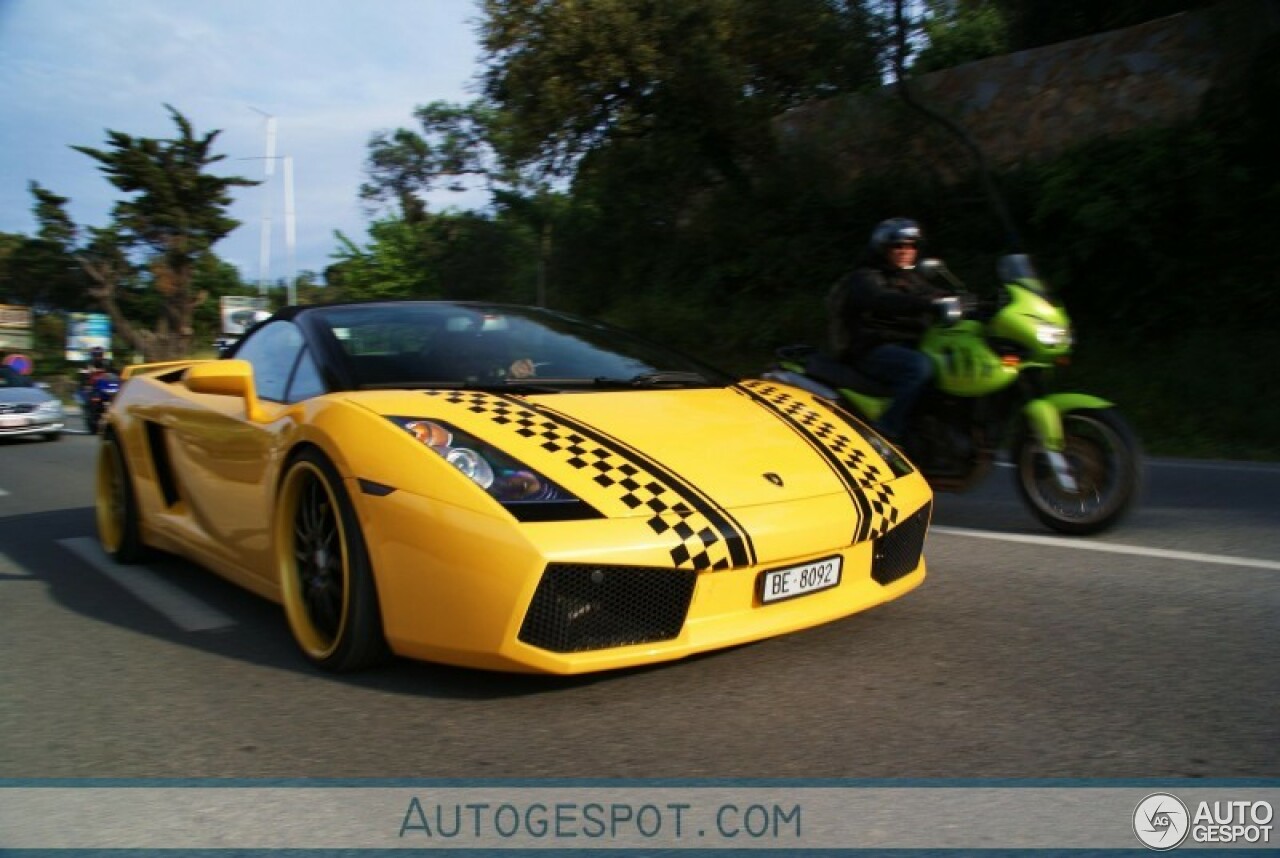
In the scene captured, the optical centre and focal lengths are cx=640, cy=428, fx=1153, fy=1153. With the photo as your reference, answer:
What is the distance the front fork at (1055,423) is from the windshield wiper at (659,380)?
6.02ft

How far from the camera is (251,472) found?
4219 millimetres

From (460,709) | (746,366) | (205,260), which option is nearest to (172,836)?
(460,709)

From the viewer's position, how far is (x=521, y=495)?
3297mm

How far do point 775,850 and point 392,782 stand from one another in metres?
0.98

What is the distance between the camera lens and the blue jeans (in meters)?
5.73

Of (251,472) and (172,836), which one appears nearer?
(172,836)

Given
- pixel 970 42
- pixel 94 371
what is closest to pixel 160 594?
pixel 94 371

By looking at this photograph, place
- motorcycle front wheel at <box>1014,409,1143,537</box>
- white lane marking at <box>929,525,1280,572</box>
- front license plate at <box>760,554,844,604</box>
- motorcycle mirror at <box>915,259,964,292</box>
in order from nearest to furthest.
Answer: front license plate at <box>760,554,844,604</box> → white lane marking at <box>929,525,1280,572</box> → motorcycle front wheel at <box>1014,409,1143,537</box> → motorcycle mirror at <box>915,259,964,292</box>

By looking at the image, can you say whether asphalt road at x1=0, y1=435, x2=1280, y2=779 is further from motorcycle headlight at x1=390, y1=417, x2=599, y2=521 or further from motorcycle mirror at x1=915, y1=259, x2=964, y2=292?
motorcycle mirror at x1=915, y1=259, x2=964, y2=292

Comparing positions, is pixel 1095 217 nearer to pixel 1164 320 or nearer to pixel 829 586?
pixel 1164 320

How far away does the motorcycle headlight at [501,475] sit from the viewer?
10.6 ft

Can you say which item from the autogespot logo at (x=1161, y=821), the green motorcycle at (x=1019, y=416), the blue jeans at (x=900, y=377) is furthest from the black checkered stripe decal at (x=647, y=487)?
the green motorcycle at (x=1019, y=416)

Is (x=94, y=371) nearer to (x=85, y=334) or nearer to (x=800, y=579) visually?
(x=800, y=579)

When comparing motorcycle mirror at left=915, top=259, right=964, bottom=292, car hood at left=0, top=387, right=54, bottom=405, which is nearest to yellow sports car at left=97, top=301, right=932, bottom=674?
motorcycle mirror at left=915, top=259, right=964, bottom=292
